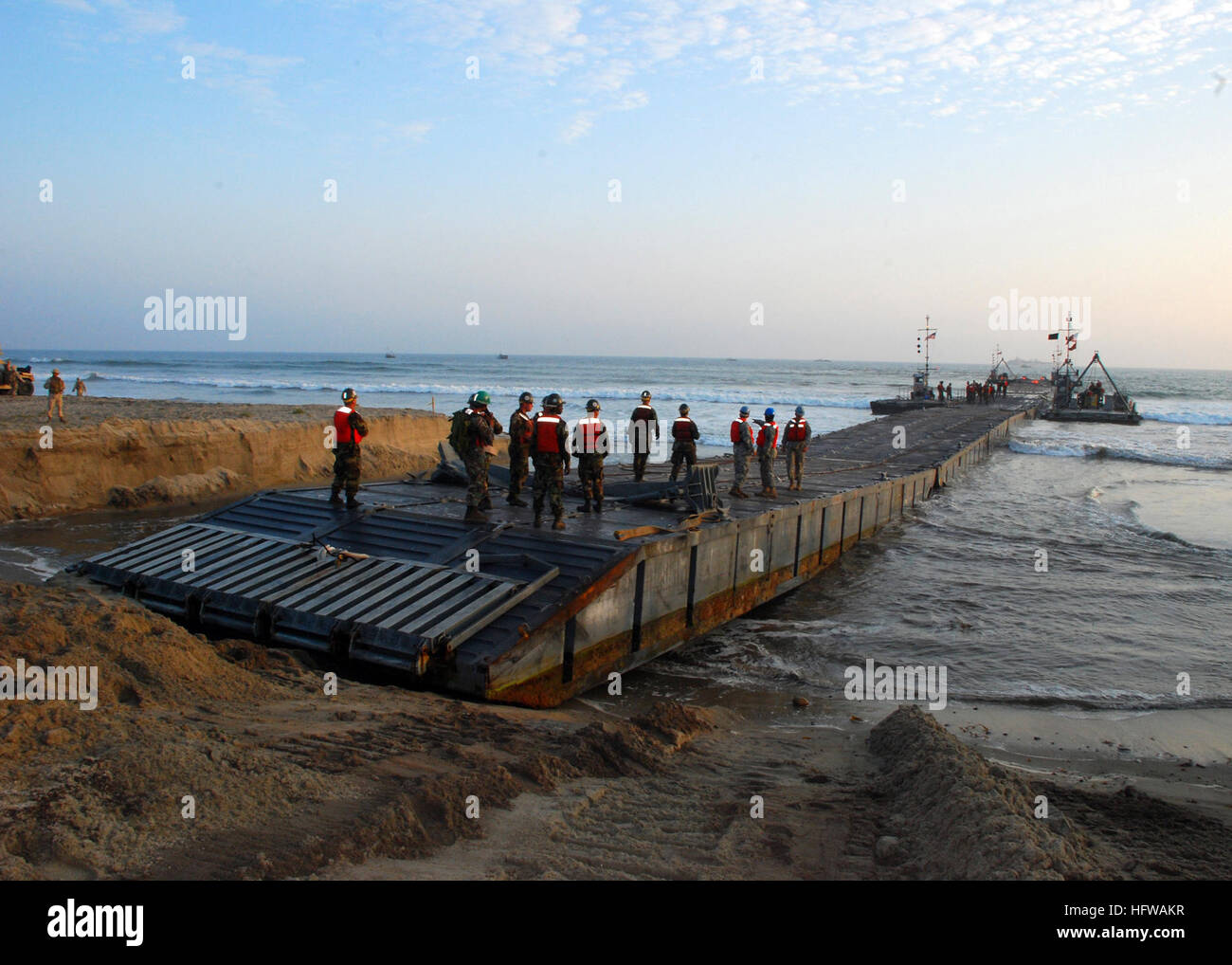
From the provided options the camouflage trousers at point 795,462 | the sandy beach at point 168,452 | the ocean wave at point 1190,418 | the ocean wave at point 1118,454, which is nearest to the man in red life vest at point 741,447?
the camouflage trousers at point 795,462

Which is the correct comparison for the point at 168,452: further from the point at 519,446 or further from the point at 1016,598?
the point at 1016,598

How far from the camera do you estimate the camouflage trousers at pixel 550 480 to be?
35.4 ft

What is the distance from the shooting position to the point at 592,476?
41.1ft

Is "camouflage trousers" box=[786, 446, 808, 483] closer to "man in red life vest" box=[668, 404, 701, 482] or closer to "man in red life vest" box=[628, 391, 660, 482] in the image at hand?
"man in red life vest" box=[668, 404, 701, 482]

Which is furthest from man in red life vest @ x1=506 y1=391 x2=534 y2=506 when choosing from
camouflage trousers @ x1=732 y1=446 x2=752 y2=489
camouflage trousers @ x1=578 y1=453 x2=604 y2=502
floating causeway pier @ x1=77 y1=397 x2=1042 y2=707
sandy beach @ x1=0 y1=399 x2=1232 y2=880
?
camouflage trousers @ x1=732 y1=446 x2=752 y2=489

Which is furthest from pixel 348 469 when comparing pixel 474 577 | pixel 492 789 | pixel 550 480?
pixel 492 789

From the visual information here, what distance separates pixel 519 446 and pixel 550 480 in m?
1.46

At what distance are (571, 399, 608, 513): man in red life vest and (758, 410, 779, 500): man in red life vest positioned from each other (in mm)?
3286

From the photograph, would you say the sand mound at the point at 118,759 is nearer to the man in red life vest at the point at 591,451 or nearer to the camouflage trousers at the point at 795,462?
the man in red life vest at the point at 591,451

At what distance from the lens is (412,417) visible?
2842 cm

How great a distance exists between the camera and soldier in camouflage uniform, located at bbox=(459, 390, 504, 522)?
10.8 metres

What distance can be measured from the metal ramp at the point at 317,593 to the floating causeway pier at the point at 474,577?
0.02 m
